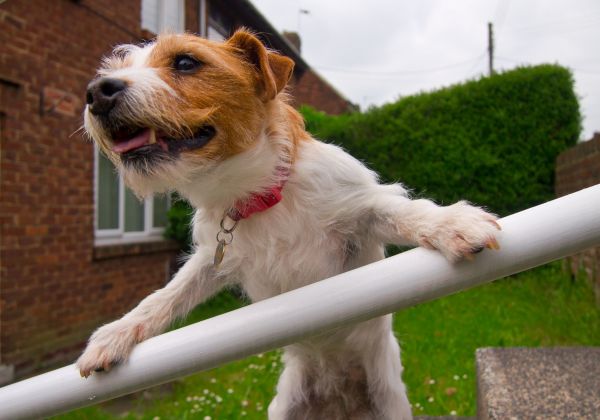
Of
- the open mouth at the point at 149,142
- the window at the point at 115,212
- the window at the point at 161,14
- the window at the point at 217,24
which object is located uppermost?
the window at the point at 217,24

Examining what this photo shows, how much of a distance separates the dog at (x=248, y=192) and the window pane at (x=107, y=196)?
4594 millimetres

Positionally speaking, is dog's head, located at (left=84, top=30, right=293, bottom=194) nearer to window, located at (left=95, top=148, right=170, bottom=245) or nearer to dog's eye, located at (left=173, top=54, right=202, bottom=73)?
dog's eye, located at (left=173, top=54, right=202, bottom=73)

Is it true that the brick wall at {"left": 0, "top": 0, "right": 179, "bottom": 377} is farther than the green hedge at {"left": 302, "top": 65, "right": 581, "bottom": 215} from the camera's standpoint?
No

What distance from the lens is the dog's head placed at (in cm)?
138

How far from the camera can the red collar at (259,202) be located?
1677 mm

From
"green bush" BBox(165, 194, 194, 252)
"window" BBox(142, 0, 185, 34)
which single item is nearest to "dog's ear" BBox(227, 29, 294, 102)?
"window" BBox(142, 0, 185, 34)

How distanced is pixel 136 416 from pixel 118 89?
11.5ft

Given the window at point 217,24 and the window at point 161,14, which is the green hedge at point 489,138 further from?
the window at point 217,24

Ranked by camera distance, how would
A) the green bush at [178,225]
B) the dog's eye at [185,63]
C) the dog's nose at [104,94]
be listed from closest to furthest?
the dog's nose at [104,94] < the dog's eye at [185,63] < the green bush at [178,225]

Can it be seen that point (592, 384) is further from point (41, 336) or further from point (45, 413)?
point (41, 336)

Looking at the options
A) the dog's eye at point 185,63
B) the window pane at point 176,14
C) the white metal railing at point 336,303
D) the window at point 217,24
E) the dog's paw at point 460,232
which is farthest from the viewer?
the window at point 217,24

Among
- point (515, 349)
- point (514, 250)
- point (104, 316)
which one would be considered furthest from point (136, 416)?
point (514, 250)

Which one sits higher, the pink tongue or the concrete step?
the pink tongue

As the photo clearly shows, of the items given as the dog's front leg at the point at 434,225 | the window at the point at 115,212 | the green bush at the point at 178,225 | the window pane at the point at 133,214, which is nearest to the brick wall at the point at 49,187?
the window at the point at 115,212
